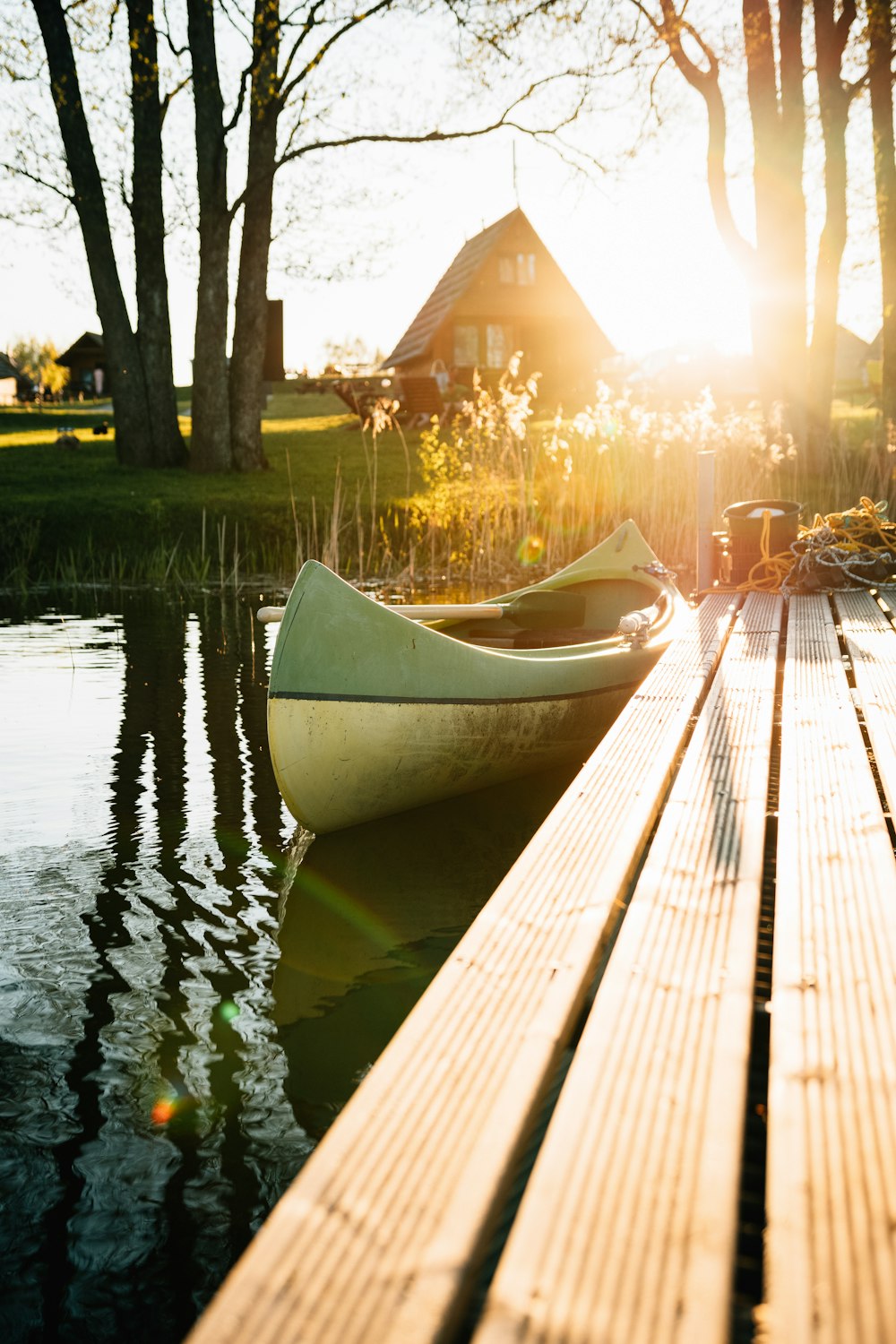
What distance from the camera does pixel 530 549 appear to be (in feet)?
37.3

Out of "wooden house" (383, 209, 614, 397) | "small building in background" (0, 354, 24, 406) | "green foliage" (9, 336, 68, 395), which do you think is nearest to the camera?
"wooden house" (383, 209, 614, 397)

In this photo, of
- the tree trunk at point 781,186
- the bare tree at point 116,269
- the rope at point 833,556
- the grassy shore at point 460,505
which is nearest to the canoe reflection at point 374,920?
the rope at point 833,556

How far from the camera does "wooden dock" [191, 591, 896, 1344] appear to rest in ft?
3.77

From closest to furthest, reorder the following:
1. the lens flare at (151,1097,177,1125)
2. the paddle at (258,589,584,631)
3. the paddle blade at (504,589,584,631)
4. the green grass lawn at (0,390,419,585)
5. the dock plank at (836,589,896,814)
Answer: the lens flare at (151,1097,177,1125) → the dock plank at (836,589,896,814) → the paddle at (258,589,584,631) → the paddle blade at (504,589,584,631) → the green grass lawn at (0,390,419,585)

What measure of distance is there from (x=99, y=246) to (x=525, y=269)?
18.2 metres

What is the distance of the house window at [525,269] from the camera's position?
104 feet

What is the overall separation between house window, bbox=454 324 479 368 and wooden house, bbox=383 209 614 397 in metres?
0.03

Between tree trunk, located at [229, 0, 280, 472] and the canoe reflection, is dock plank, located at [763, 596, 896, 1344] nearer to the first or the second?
the canoe reflection

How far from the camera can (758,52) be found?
47.2 ft

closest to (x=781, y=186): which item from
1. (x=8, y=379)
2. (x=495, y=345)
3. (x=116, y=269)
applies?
(x=116, y=269)

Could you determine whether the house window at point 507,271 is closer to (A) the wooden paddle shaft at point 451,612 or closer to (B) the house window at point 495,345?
(B) the house window at point 495,345

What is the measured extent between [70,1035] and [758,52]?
15.5 m

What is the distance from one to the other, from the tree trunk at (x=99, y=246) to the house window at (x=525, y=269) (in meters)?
17.7

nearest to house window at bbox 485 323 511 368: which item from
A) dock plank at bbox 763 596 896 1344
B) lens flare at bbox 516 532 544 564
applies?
lens flare at bbox 516 532 544 564
